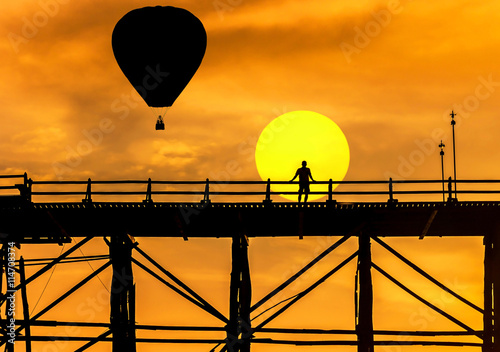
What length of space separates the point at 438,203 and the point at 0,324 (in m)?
15.4

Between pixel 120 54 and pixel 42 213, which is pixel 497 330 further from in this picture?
pixel 120 54

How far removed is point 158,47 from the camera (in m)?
49.8

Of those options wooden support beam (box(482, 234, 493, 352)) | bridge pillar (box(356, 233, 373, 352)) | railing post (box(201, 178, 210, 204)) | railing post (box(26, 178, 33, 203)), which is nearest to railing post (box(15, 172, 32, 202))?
railing post (box(26, 178, 33, 203))

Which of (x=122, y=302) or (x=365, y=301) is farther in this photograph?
(x=122, y=302)

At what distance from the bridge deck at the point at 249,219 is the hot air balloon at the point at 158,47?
13.8 metres

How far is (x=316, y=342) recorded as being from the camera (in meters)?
36.1

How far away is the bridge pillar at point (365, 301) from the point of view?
35500 millimetres

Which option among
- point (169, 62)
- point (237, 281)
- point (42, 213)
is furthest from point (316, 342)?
point (169, 62)

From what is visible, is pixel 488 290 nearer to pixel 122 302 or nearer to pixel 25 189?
pixel 122 302

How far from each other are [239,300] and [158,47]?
54.5ft

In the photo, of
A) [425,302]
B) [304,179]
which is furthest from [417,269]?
[304,179]

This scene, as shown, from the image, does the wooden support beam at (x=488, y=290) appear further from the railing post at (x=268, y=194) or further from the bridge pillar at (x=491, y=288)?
the railing post at (x=268, y=194)

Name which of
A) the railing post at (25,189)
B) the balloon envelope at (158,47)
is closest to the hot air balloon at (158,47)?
the balloon envelope at (158,47)

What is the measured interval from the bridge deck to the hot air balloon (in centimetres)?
1380
